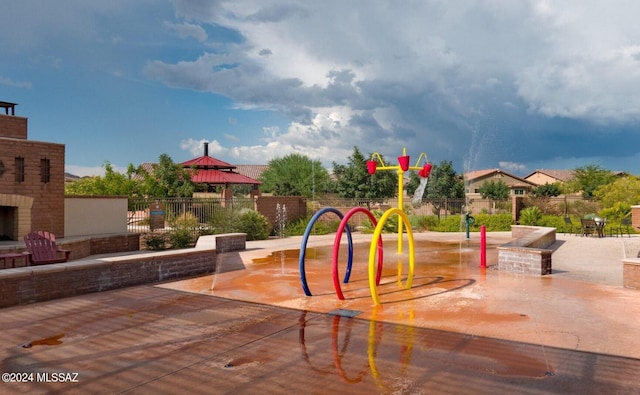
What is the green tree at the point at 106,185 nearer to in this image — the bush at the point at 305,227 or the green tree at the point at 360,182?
the bush at the point at 305,227

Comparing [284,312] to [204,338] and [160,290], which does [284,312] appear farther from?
[160,290]

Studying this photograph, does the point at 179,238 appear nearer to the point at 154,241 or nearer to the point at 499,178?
the point at 154,241

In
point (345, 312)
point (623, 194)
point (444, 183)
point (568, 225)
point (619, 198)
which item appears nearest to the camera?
point (345, 312)

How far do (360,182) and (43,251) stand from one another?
3202 cm

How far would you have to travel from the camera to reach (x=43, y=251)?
10914 mm

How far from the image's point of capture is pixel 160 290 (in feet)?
29.7

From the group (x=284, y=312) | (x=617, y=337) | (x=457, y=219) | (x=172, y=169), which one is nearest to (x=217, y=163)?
(x=172, y=169)

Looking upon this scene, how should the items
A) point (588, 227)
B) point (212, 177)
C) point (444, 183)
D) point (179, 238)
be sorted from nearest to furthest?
point (179, 238) < point (588, 227) < point (212, 177) < point (444, 183)

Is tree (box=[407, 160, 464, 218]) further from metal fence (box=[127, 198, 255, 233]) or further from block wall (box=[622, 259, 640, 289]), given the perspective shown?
block wall (box=[622, 259, 640, 289])

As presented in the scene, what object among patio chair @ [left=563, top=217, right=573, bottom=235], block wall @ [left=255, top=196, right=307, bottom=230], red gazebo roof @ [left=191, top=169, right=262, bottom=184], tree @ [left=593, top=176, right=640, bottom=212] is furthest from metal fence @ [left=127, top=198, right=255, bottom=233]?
tree @ [left=593, top=176, right=640, bottom=212]

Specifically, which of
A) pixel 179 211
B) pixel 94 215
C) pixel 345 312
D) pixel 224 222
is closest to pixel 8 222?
pixel 94 215

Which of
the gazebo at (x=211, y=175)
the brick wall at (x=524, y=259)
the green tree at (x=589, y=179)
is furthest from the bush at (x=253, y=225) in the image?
the green tree at (x=589, y=179)

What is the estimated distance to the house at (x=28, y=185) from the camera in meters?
13.9

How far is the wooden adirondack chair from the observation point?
10516 mm
